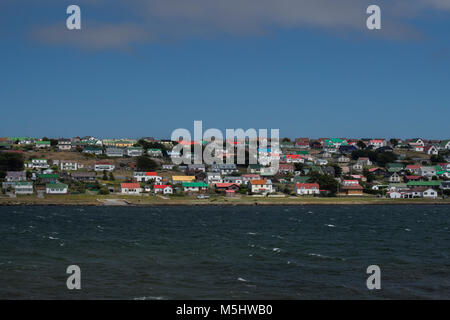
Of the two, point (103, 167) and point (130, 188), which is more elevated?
point (103, 167)

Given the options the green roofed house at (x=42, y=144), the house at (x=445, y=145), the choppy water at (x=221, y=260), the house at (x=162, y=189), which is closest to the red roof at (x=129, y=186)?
the house at (x=162, y=189)

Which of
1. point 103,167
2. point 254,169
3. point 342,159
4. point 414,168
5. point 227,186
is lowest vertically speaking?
point 227,186

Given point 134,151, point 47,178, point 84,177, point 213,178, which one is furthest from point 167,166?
point 47,178

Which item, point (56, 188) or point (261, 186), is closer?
point (56, 188)

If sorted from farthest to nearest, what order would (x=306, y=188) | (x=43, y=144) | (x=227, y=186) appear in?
(x=43, y=144) → (x=227, y=186) → (x=306, y=188)

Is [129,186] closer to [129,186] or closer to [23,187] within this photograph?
[129,186]

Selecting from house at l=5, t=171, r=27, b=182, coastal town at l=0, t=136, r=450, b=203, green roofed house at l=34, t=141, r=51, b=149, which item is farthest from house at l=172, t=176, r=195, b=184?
green roofed house at l=34, t=141, r=51, b=149

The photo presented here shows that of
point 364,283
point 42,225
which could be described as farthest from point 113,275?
point 42,225
